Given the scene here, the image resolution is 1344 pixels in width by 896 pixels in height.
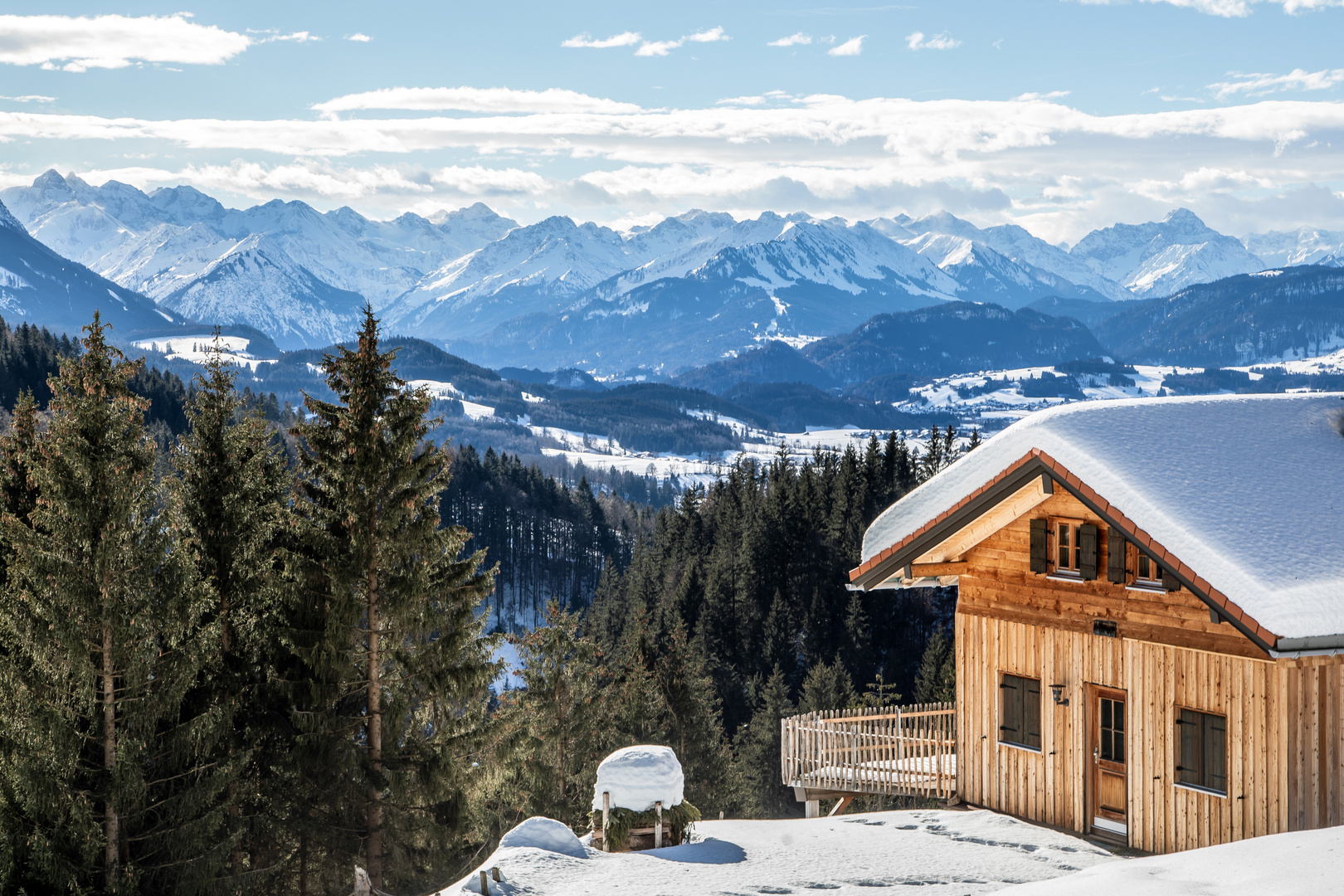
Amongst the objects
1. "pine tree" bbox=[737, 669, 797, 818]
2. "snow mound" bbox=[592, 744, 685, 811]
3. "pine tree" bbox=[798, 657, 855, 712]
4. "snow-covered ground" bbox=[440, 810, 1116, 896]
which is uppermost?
"snow mound" bbox=[592, 744, 685, 811]

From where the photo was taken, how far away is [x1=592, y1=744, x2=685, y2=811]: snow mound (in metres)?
17.8

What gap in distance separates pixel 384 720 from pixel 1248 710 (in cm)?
1510

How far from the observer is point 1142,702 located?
16.4 m

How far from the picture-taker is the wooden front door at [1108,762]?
17094mm

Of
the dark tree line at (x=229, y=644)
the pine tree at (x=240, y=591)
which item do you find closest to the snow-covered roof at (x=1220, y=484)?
the dark tree line at (x=229, y=644)

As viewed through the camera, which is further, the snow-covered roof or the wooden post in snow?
the wooden post in snow

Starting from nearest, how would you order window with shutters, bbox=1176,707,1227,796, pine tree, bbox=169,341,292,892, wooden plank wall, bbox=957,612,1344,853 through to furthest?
1. wooden plank wall, bbox=957,612,1344,853
2. window with shutters, bbox=1176,707,1227,796
3. pine tree, bbox=169,341,292,892

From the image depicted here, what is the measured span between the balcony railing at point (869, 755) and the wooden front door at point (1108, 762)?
3.10 metres

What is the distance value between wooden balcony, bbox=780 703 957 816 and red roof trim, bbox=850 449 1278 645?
162 inches

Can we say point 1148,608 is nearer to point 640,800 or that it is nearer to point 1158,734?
point 1158,734

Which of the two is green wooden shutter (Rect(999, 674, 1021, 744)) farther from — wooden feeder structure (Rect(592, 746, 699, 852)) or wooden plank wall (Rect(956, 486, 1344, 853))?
wooden feeder structure (Rect(592, 746, 699, 852))

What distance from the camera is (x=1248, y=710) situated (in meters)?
14.9

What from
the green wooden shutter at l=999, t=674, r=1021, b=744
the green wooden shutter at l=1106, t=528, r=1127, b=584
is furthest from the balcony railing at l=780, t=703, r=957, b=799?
the green wooden shutter at l=1106, t=528, r=1127, b=584

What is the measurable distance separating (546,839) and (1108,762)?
863cm
